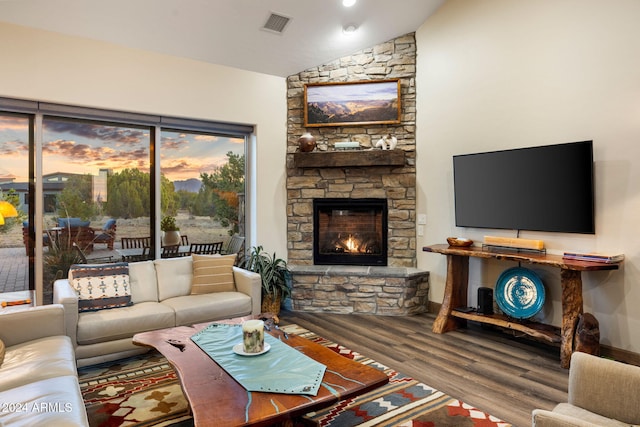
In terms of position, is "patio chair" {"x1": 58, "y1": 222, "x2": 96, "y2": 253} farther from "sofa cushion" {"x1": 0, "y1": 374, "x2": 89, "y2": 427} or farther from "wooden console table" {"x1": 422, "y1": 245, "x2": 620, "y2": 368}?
"wooden console table" {"x1": 422, "y1": 245, "x2": 620, "y2": 368}

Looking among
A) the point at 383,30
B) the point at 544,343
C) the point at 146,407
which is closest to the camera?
the point at 146,407

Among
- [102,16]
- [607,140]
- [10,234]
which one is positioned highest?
[102,16]

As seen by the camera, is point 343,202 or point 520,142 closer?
point 520,142

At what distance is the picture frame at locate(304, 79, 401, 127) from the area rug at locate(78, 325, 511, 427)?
10.3 ft

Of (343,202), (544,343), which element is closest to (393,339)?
(544,343)

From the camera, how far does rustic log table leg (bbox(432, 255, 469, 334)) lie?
161 inches

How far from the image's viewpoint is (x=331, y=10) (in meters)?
4.20

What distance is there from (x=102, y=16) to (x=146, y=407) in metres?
3.45

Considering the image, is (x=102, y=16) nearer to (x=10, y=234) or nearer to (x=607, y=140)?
(x=10, y=234)

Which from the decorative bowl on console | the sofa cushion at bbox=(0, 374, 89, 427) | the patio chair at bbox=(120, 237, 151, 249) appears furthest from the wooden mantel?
the sofa cushion at bbox=(0, 374, 89, 427)

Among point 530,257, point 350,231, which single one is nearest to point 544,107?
point 530,257

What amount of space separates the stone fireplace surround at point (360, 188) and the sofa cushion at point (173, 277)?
130 centimetres

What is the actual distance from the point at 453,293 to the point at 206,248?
119 inches

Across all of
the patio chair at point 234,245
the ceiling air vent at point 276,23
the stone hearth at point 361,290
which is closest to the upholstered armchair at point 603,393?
the stone hearth at point 361,290
